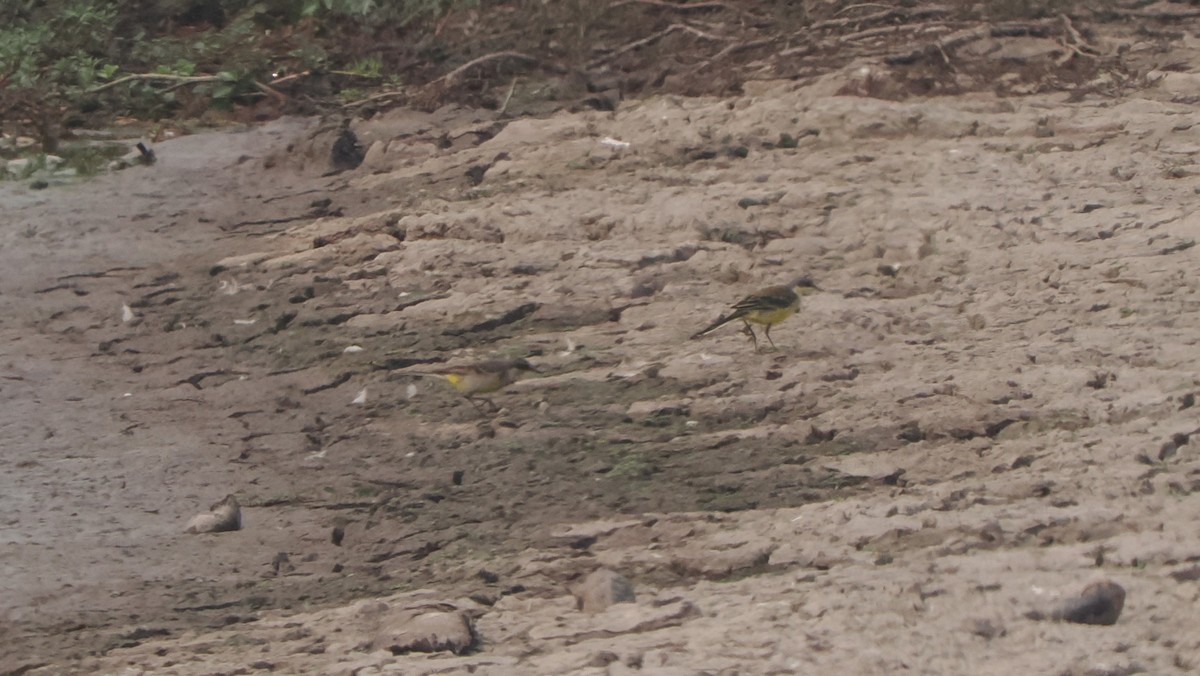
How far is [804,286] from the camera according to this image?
21.2 feet

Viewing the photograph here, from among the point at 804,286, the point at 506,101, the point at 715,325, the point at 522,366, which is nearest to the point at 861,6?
the point at 506,101

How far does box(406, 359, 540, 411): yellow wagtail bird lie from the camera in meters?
6.02

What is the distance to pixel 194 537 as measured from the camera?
5125 mm

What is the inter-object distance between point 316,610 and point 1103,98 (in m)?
5.27

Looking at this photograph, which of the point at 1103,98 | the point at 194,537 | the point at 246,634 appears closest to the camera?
the point at 246,634

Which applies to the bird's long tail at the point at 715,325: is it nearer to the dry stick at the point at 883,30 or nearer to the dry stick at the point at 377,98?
the dry stick at the point at 883,30

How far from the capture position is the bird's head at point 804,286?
641cm

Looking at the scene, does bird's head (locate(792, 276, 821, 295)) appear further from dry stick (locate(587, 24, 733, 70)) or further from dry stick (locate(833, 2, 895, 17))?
dry stick (locate(587, 24, 733, 70))

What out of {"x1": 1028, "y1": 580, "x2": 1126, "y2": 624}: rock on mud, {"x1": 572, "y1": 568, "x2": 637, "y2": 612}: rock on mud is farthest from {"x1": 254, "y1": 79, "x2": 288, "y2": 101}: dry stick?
{"x1": 1028, "y1": 580, "x2": 1126, "y2": 624}: rock on mud

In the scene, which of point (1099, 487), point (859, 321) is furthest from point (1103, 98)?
point (1099, 487)

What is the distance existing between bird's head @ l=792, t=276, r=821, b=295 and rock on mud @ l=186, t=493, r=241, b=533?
2293 mm

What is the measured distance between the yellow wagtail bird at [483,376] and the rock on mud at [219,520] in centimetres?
110

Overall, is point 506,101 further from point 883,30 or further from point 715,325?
point 715,325

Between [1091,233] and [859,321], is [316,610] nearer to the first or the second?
[859,321]
